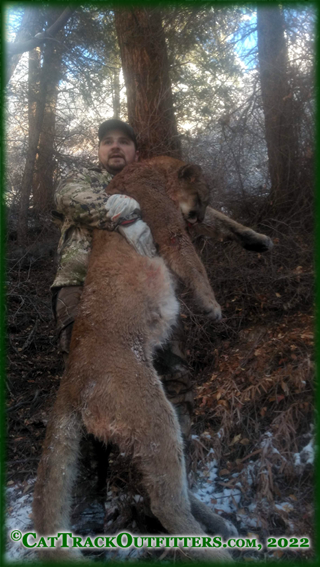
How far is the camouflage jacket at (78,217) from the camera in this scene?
10.3ft

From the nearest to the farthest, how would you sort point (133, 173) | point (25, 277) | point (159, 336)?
1. point (159, 336)
2. point (133, 173)
3. point (25, 277)

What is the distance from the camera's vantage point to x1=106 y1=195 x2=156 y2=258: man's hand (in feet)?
10.1

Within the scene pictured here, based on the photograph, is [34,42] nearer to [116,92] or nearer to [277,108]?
[116,92]

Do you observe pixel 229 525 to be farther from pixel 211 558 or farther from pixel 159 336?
pixel 159 336

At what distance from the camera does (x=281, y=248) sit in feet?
17.4

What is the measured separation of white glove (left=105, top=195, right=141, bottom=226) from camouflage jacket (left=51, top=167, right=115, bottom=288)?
0.13ft

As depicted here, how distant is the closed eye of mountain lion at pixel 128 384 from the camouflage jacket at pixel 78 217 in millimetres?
184

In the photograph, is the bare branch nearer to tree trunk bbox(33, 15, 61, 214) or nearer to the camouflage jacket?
the camouflage jacket

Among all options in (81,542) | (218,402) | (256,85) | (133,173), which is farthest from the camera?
(256,85)

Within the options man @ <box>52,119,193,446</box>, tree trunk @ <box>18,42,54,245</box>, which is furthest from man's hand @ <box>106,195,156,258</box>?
tree trunk @ <box>18,42,54,245</box>

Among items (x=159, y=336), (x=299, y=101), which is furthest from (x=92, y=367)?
(x=299, y=101)

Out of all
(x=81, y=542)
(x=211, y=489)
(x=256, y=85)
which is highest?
(x=256, y=85)

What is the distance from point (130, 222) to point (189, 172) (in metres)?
0.72

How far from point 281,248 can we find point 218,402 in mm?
2209
